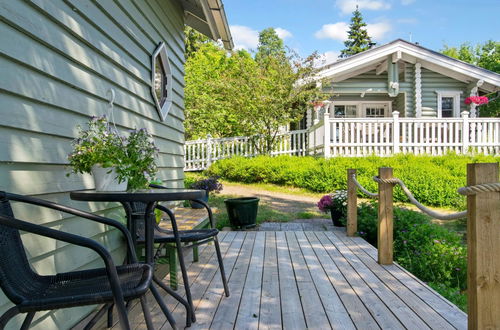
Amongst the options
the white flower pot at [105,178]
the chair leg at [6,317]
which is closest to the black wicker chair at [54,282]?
the chair leg at [6,317]

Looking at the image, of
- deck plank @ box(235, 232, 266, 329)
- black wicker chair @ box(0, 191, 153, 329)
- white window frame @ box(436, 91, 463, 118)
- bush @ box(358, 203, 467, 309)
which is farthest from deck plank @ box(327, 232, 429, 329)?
white window frame @ box(436, 91, 463, 118)

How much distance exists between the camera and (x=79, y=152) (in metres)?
1.91

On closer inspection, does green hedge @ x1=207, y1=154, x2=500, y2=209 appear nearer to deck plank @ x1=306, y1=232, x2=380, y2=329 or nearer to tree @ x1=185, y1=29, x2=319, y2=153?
tree @ x1=185, y1=29, x2=319, y2=153

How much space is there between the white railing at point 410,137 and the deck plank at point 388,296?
6424 millimetres

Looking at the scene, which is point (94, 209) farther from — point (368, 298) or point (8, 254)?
point (368, 298)

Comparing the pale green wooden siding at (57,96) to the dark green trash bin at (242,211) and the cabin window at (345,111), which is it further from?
the cabin window at (345,111)

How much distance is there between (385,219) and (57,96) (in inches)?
109

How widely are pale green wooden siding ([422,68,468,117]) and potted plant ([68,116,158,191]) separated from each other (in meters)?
12.0

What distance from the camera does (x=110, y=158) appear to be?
6.36 ft

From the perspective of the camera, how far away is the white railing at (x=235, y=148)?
468 inches

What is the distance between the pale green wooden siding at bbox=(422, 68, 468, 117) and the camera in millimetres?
11891

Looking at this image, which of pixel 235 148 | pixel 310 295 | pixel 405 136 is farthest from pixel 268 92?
pixel 310 295

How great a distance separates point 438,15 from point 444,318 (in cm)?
5485

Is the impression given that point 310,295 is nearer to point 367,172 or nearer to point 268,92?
point 367,172
